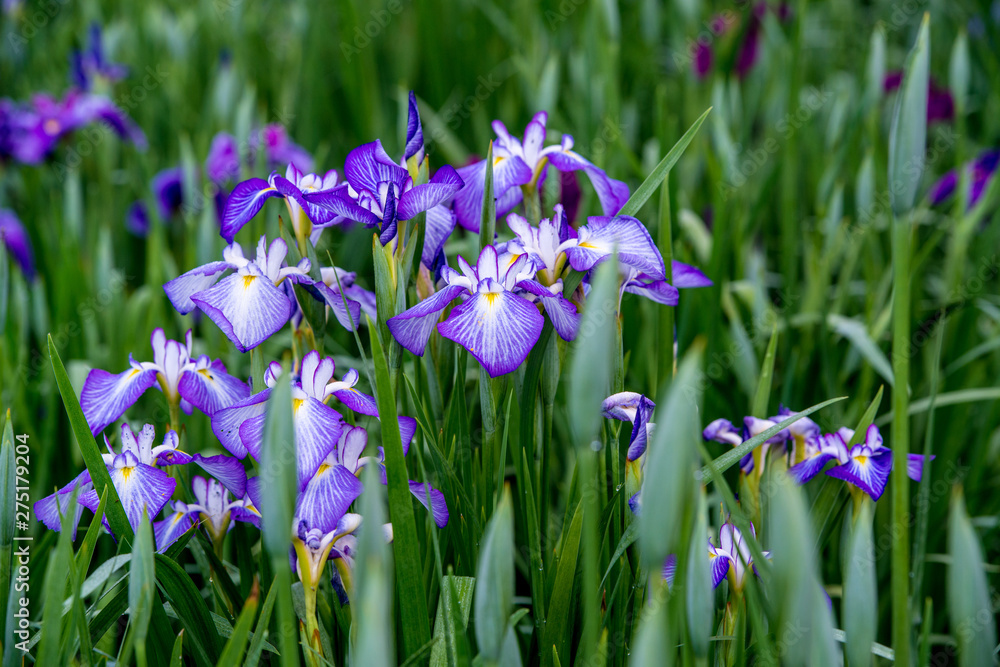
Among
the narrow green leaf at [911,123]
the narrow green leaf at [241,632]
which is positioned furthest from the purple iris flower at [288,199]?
the narrow green leaf at [911,123]

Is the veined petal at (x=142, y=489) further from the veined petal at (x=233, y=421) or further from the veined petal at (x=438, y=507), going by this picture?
the veined petal at (x=438, y=507)

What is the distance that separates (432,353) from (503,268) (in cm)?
17

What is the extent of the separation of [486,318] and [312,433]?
20 cm

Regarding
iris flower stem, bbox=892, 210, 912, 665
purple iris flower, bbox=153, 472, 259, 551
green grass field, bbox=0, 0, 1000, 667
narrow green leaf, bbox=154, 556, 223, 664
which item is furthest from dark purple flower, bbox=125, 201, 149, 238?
iris flower stem, bbox=892, 210, 912, 665

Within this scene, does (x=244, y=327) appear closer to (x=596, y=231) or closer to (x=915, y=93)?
(x=596, y=231)

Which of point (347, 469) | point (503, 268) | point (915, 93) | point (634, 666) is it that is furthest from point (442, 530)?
point (915, 93)

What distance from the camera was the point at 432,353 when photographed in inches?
37.5

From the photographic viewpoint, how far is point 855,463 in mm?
921

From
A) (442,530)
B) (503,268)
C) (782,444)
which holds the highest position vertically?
(503,268)

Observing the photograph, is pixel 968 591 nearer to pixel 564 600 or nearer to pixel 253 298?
pixel 564 600

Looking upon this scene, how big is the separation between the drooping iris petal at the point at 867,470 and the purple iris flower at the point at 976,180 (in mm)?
1363

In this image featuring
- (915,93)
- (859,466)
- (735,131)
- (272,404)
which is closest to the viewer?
(272,404)

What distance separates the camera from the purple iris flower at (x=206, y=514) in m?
0.90

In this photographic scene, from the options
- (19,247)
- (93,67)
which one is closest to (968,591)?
(19,247)
